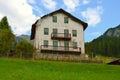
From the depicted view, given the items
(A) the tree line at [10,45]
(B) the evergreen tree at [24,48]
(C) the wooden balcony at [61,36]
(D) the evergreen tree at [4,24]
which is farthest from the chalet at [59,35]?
(D) the evergreen tree at [4,24]

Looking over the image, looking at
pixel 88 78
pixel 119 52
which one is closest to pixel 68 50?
pixel 88 78

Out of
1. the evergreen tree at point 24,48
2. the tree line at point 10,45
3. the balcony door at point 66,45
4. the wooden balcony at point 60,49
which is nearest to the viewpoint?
the evergreen tree at point 24,48

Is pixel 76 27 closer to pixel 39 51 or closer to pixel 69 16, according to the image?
pixel 69 16

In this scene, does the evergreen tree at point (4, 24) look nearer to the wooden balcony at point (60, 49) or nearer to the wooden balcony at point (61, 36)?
the wooden balcony at point (61, 36)

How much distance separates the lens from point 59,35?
2601 inches

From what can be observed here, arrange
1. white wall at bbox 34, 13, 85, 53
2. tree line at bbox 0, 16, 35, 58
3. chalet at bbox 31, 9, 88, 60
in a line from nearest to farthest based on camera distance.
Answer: tree line at bbox 0, 16, 35, 58
chalet at bbox 31, 9, 88, 60
white wall at bbox 34, 13, 85, 53

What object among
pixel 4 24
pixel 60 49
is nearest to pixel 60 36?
pixel 60 49

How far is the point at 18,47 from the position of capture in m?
55.4

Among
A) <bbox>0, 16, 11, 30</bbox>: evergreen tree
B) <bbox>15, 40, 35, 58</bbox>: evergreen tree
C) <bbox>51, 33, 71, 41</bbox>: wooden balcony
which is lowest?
<bbox>15, 40, 35, 58</bbox>: evergreen tree

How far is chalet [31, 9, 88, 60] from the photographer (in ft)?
211

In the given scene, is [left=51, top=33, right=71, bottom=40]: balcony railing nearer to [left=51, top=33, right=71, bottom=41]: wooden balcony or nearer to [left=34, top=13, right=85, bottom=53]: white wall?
[left=51, top=33, right=71, bottom=41]: wooden balcony

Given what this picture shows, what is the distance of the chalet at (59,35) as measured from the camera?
2532 inches

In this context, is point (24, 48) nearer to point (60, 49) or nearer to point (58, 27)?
point (60, 49)

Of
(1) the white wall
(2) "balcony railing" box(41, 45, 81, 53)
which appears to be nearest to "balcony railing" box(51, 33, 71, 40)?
(1) the white wall
